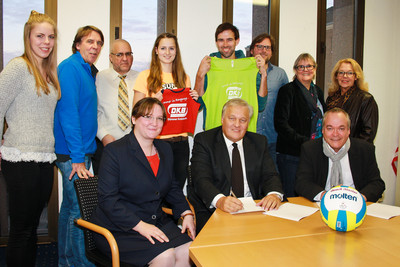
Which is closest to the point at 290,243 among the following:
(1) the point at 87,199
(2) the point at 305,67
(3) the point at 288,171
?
(1) the point at 87,199

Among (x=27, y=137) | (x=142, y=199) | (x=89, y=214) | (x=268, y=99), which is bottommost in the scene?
(x=89, y=214)

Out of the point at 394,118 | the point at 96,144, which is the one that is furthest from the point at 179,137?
the point at 394,118

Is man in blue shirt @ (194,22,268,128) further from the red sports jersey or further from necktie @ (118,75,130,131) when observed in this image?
necktie @ (118,75,130,131)

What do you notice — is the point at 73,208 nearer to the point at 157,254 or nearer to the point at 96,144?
the point at 96,144

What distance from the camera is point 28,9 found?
3.83 m

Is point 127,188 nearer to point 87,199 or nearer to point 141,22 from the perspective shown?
point 87,199

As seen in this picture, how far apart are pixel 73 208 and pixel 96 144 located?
61 centimetres

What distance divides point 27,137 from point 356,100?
3.31m

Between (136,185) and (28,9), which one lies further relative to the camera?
(28,9)

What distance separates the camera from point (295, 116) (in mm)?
3678

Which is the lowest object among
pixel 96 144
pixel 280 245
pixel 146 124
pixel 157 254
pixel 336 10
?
pixel 157 254

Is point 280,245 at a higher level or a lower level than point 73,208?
higher

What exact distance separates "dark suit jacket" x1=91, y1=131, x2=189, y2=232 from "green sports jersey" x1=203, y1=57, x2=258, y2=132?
1198mm

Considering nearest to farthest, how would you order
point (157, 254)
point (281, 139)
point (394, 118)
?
point (157, 254) → point (281, 139) → point (394, 118)
